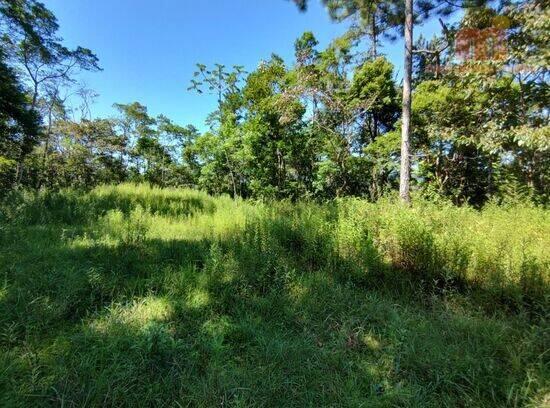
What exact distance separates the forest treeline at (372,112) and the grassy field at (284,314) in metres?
3.30

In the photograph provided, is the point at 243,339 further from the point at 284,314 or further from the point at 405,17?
the point at 405,17

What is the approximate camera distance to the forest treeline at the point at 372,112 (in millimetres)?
7160

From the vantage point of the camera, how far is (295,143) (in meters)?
12.7

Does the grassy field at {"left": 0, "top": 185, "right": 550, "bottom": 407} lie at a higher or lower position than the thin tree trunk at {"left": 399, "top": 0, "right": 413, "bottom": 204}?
lower

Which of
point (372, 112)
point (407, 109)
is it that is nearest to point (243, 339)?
point (407, 109)

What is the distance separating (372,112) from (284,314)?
41.7ft

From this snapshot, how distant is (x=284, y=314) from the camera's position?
2865 mm

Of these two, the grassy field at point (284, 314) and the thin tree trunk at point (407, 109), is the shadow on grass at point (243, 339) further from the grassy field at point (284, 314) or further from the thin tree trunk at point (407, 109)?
the thin tree trunk at point (407, 109)

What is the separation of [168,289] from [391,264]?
2.63 metres

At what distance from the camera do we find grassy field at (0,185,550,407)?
1.91m

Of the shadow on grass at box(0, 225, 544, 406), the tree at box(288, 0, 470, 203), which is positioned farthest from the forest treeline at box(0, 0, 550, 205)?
Answer: the shadow on grass at box(0, 225, 544, 406)

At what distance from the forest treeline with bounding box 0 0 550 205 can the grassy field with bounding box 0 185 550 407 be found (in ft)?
10.8

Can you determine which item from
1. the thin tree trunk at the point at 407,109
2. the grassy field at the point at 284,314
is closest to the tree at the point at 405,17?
the thin tree trunk at the point at 407,109

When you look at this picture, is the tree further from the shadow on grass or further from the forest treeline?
the shadow on grass
